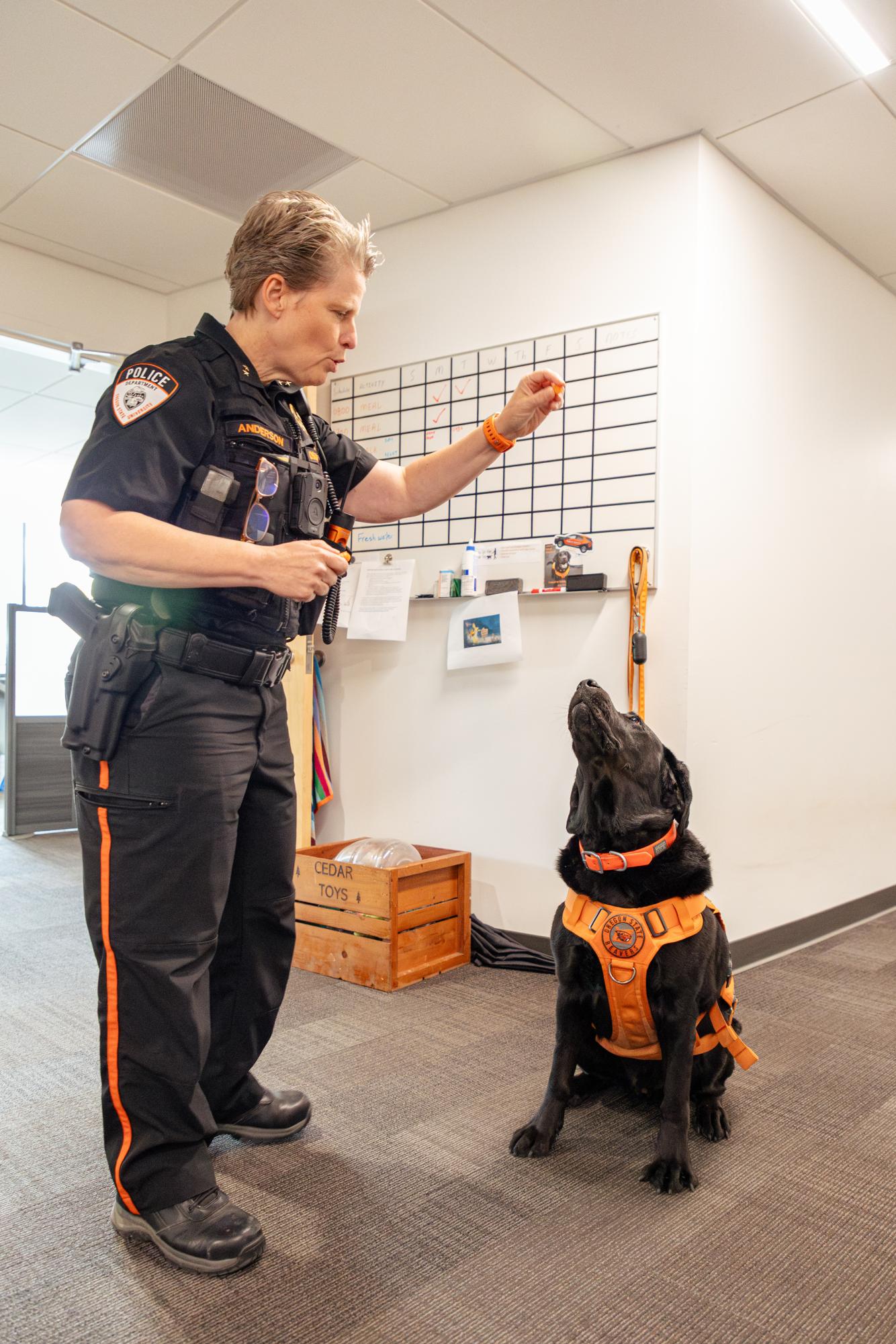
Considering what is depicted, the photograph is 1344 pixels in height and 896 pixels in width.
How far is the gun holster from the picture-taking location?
131 centimetres

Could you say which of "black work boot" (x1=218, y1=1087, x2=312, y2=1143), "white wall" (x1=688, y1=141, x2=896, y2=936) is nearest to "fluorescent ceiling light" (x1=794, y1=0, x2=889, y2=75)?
"white wall" (x1=688, y1=141, x2=896, y2=936)

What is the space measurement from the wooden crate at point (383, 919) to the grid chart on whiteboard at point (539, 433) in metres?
1.09

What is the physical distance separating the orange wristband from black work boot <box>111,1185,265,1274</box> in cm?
127

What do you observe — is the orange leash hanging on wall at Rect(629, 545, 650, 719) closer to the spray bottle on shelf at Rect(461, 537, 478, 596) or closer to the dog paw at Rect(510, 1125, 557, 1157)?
the spray bottle on shelf at Rect(461, 537, 478, 596)

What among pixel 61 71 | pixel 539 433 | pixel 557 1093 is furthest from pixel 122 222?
pixel 557 1093

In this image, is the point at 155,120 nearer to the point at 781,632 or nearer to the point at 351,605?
the point at 351,605

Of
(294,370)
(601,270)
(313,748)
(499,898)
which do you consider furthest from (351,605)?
(294,370)

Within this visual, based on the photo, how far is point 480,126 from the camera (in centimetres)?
263

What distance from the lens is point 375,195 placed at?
3053 mm

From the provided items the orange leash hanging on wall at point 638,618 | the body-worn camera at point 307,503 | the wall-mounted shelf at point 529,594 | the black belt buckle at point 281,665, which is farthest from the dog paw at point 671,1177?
the wall-mounted shelf at point 529,594

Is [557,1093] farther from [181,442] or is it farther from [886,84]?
[886,84]

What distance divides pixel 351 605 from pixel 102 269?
1.75 m

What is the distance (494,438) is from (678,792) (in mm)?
723

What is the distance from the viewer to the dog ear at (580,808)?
1.72 metres
